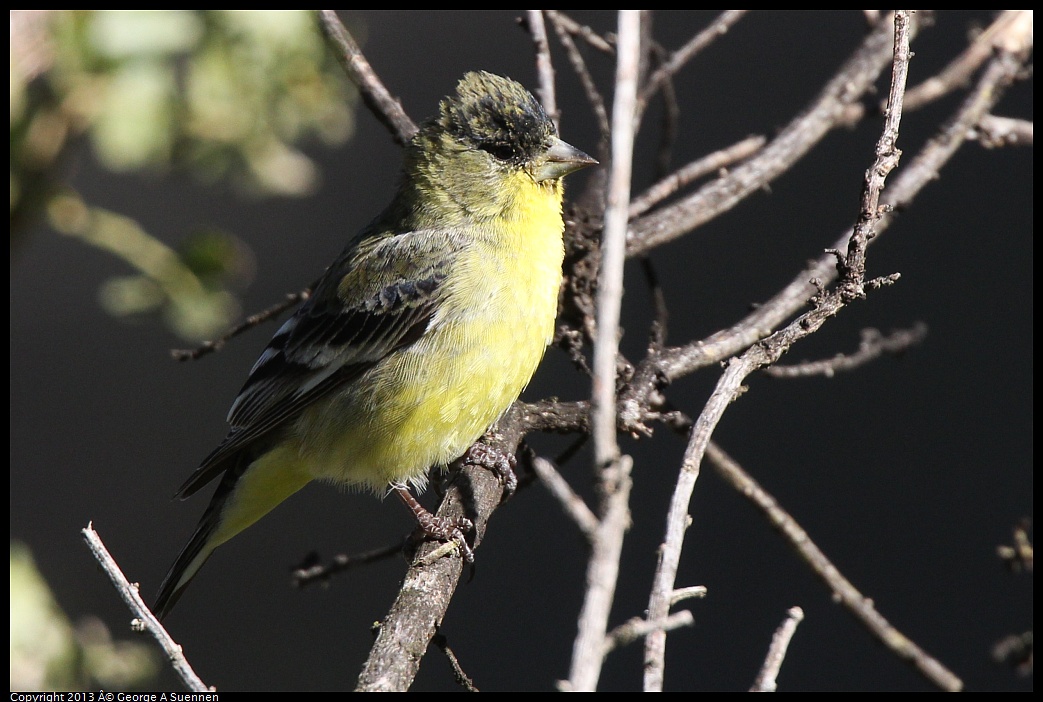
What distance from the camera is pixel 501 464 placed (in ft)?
11.9

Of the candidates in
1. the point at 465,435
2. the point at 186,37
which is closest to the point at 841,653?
the point at 465,435

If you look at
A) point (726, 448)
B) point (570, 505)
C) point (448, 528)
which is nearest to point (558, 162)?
point (448, 528)

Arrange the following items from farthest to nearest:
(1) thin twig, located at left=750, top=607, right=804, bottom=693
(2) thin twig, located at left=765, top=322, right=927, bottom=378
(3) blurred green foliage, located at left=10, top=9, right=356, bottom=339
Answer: (2) thin twig, located at left=765, top=322, right=927, bottom=378
(3) blurred green foliage, located at left=10, top=9, right=356, bottom=339
(1) thin twig, located at left=750, top=607, right=804, bottom=693

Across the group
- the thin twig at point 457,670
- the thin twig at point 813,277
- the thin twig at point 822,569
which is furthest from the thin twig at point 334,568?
the thin twig at point 822,569

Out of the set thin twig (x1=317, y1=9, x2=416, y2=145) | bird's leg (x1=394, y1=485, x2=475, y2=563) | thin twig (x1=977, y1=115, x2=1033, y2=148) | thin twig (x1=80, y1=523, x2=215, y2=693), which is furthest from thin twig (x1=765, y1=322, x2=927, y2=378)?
thin twig (x1=80, y1=523, x2=215, y2=693)

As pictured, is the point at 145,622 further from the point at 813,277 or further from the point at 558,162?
the point at 558,162

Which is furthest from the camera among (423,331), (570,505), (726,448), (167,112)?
(726,448)

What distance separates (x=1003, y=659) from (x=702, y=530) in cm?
373

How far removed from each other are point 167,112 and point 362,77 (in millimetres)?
1067

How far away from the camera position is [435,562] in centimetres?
309

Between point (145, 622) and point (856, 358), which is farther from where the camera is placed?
point (856, 358)

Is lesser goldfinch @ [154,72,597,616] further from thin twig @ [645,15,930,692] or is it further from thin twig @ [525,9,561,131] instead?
thin twig @ [645,15,930,692]

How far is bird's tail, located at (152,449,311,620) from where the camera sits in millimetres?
3873

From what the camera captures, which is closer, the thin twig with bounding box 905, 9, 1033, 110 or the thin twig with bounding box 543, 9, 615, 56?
the thin twig with bounding box 543, 9, 615, 56
